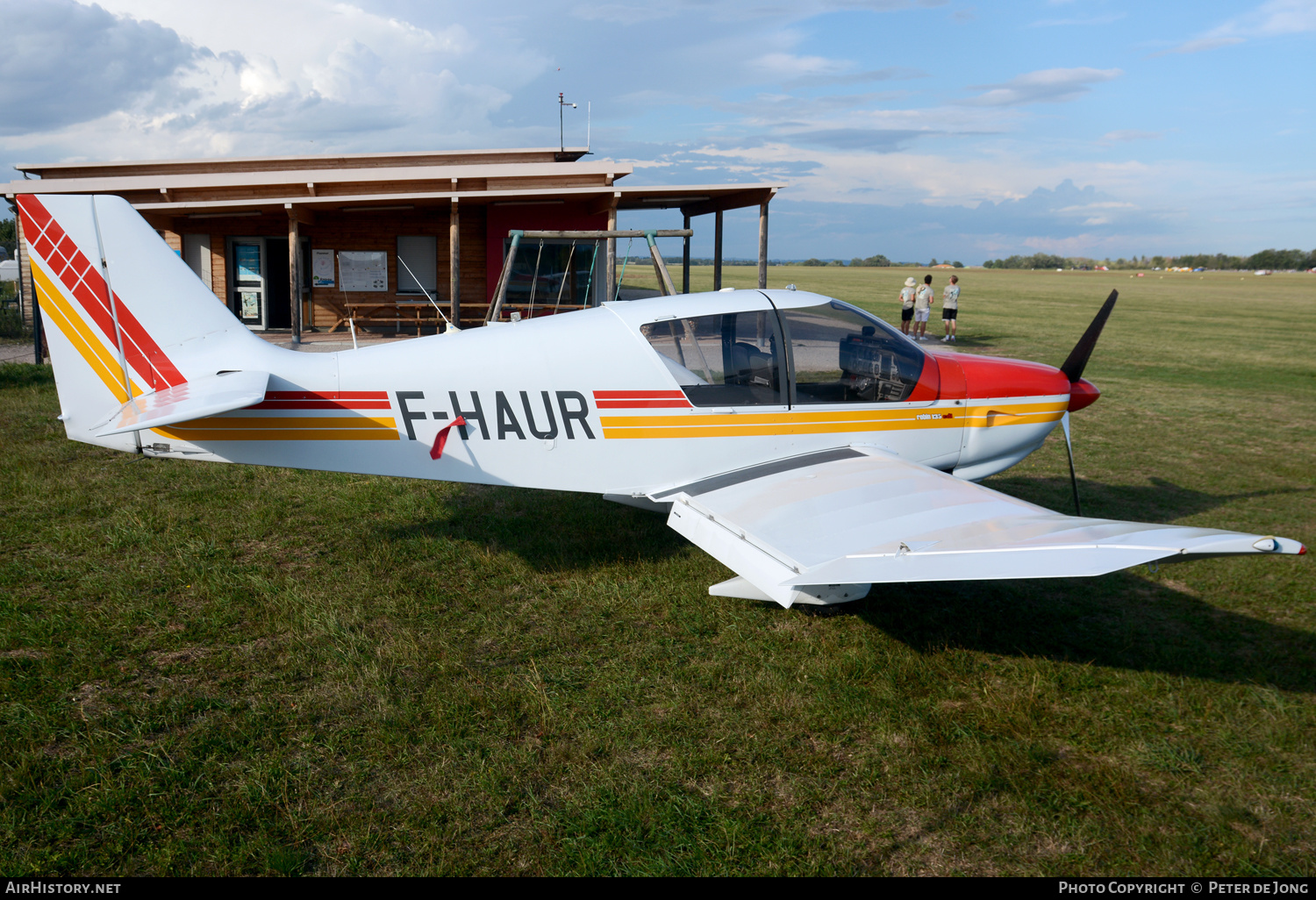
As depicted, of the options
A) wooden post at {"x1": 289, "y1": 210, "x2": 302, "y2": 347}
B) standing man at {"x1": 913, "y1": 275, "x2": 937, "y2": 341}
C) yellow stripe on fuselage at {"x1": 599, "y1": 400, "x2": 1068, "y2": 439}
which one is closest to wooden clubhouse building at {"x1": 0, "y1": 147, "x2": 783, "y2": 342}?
wooden post at {"x1": 289, "y1": 210, "x2": 302, "y2": 347}

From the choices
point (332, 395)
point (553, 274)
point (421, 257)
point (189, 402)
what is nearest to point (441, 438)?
point (332, 395)

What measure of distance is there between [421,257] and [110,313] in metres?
14.5

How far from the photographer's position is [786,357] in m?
5.18

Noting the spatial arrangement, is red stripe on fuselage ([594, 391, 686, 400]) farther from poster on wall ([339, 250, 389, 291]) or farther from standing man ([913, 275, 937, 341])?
standing man ([913, 275, 937, 341])

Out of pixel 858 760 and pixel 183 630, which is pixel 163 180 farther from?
pixel 858 760

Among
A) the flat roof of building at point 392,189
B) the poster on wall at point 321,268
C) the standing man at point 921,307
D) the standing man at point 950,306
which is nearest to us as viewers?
the flat roof of building at point 392,189

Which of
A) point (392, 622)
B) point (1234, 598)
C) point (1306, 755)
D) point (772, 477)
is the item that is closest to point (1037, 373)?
point (1234, 598)

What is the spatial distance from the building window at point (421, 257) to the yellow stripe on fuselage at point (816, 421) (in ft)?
48.7

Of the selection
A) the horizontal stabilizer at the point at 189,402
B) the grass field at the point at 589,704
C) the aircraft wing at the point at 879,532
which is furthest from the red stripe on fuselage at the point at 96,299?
the aircraft wing at the point at 879,532

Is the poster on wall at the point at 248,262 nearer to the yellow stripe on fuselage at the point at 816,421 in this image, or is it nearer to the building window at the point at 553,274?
the building window at the point at 553,274

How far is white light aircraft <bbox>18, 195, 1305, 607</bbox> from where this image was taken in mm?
4578

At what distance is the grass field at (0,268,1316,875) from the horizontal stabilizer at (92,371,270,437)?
48.6 inches

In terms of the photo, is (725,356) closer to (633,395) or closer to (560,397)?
(633,395)

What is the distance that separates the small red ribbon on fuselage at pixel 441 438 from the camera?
15.9 ft
